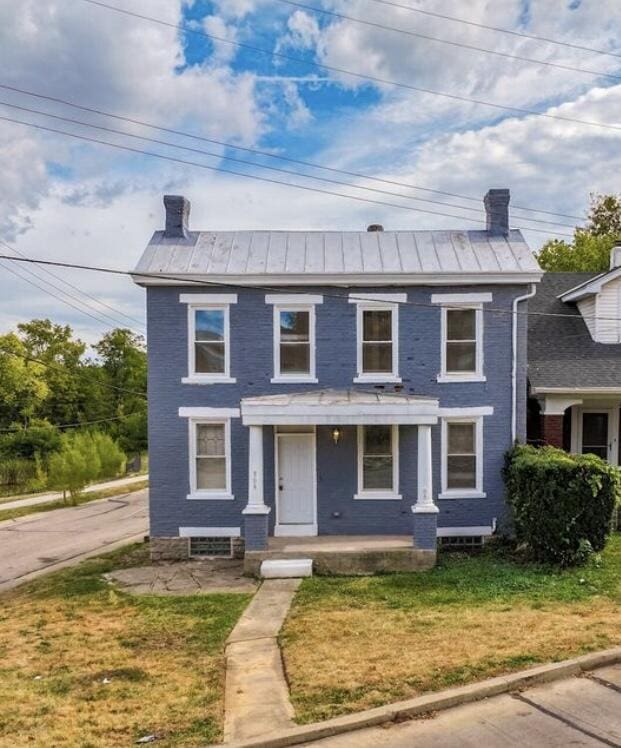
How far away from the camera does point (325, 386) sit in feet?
44.8

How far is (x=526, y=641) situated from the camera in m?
7.72

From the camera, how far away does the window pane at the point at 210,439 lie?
13797mm

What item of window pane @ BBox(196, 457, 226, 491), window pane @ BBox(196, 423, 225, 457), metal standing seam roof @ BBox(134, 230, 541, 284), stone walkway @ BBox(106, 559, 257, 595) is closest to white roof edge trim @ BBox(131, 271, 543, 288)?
metal standing seam roof @ BBox(134, 230, 541, 284)

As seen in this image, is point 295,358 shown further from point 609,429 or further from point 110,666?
point 609,429

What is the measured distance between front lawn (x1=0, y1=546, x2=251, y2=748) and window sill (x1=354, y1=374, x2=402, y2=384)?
204 inches

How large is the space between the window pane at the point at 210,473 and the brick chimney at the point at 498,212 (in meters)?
8.45

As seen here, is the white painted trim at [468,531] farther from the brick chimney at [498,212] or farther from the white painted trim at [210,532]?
the brick chimney at [498,212]

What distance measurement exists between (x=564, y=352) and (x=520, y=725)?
11.3 metres

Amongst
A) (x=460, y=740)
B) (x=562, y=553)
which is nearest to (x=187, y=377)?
(x=562, y=553)

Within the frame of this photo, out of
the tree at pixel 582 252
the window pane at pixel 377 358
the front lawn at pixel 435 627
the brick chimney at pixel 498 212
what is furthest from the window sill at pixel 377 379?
the tree at pixel 582 252

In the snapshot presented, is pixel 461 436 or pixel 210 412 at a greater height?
pixel 210 412

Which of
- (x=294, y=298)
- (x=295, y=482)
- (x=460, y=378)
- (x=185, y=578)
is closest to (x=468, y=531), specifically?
(x=460, y=378)

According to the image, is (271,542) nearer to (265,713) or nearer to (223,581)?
(223,581)

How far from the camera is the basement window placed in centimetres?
1372
